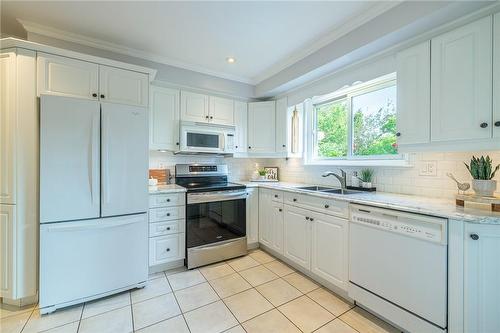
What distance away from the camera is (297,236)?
2482 millimetres

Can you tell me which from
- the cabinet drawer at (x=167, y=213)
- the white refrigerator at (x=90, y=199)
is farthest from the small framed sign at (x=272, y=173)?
the white refrigerator at (x=90, y=199)

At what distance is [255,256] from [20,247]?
2374 mm

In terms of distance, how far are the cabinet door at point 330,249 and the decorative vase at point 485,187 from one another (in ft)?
3.04

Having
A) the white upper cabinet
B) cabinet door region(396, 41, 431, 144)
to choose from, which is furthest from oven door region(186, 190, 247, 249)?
the white upper cabinet

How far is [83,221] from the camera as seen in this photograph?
1.91 metres

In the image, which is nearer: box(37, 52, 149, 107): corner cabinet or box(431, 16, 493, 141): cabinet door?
box(431, 16, 493, 141): cabinet door

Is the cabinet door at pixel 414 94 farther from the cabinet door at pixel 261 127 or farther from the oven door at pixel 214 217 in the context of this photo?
the oven door at pixel 214 217

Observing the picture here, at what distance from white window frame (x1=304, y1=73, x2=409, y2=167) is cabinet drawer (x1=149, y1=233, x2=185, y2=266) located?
207 cm

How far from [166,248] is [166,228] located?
0.76 feet

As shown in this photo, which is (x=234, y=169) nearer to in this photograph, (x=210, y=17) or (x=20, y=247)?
(x=210, y=17)

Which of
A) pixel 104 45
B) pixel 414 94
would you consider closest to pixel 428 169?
pixel 414 94

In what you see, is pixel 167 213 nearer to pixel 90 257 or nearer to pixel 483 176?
pixel 90 257

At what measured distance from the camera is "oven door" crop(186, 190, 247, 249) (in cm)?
259

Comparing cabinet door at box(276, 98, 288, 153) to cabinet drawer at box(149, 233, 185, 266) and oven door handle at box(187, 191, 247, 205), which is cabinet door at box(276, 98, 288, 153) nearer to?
oven door handle at box(187, 191, 247, 205)
